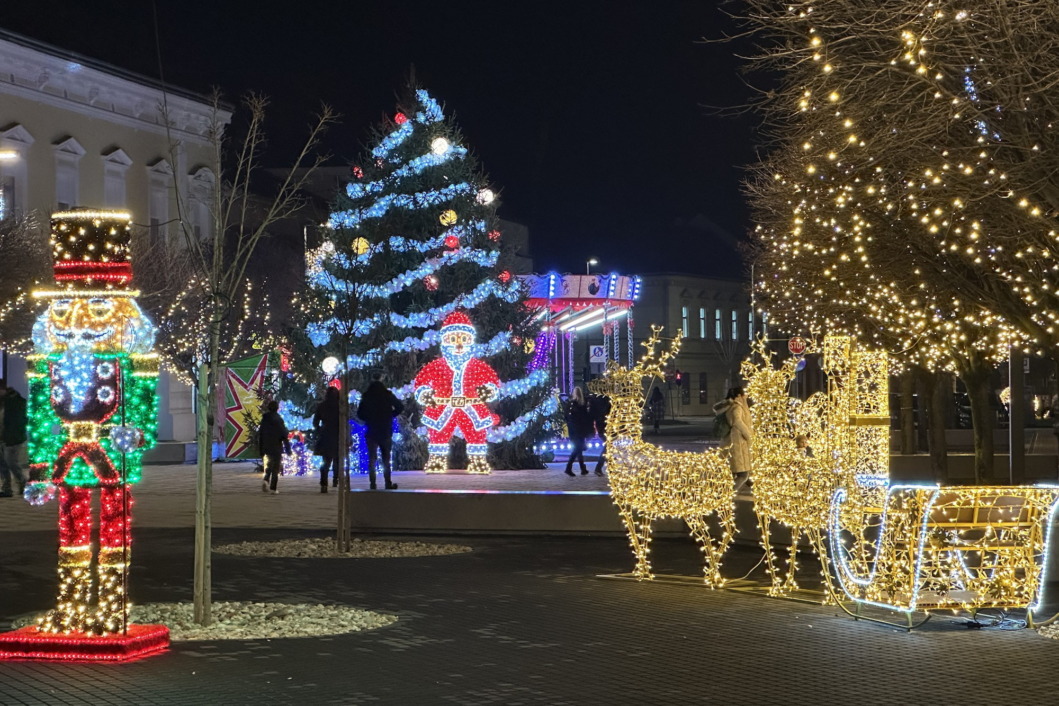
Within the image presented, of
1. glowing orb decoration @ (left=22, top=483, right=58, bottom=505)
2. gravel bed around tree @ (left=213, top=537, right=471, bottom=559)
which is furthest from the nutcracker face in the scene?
gravel bed around tree @ (left=213, top=537, right=471, bottom=559)

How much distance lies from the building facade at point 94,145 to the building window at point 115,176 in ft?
0.10

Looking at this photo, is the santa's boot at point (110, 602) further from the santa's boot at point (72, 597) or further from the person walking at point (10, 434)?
the person walking at point (10, 434)

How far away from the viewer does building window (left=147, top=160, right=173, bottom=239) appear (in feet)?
166

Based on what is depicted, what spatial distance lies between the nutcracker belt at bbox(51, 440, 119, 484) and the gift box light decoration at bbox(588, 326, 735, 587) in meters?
5.06

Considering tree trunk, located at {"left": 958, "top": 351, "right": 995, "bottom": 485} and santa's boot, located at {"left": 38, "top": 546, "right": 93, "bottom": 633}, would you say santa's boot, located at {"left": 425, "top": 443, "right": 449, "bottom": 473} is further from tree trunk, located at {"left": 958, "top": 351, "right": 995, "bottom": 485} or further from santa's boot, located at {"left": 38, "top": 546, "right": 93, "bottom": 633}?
santa's boot, located at {"left": 38, "top": 546, "right": 93, "bottom": 633}

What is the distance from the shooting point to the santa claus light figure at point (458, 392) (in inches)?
1200

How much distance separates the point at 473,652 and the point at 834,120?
6.48 metres

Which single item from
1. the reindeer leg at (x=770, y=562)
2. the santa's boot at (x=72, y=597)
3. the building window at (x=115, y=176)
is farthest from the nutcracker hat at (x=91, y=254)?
the building window at (x=115, y=176)

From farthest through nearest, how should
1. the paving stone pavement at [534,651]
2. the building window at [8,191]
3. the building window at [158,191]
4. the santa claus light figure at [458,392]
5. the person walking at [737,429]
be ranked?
the building window at [158,191] < the building window at [8,191] < the santa claus light figure at [458,392] < the person walking at [737,429] < the paving stone pavement at [534,651]

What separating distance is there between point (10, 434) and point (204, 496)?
14.5 meters

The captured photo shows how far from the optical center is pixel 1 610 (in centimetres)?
1183

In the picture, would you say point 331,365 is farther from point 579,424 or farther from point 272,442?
point 579,424

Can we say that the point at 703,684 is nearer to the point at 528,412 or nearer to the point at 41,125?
the point at 528,412

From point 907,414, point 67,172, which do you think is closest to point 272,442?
point 907,414
